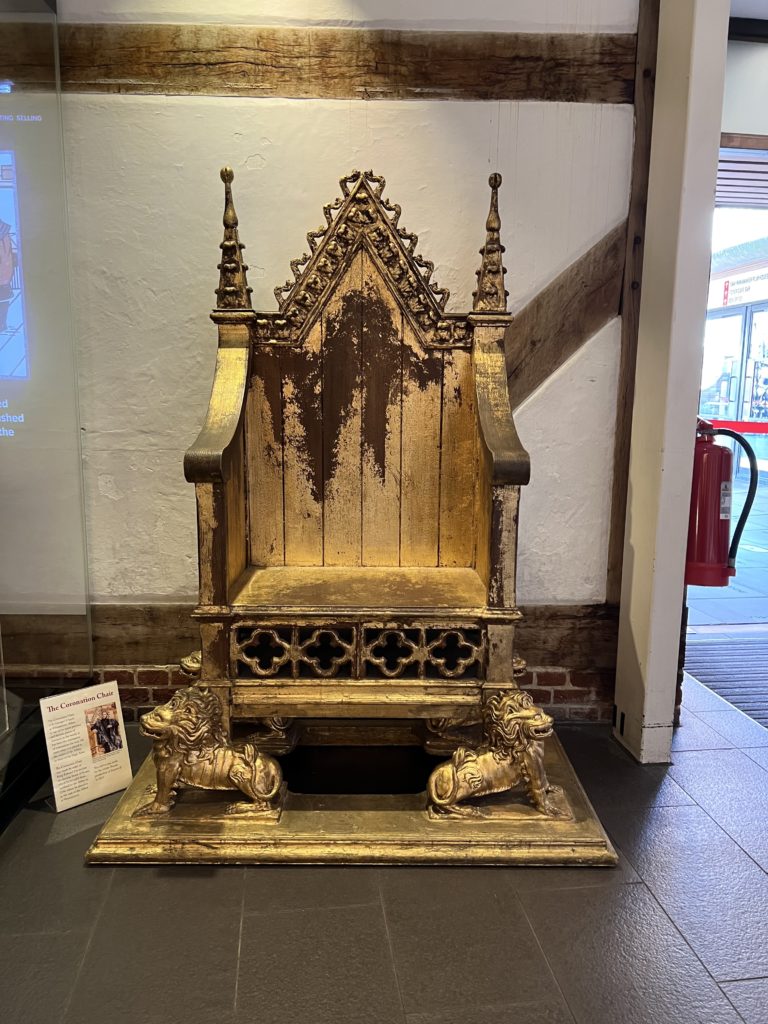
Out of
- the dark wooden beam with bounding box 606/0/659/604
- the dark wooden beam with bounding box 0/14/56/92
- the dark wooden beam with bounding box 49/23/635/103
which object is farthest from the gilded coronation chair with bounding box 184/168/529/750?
the dark wooden beam with bounding box 0/14/56/92

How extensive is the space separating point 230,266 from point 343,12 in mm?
1157

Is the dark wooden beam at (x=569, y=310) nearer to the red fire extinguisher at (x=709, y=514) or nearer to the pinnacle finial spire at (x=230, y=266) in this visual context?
the red fire extinguisher at (x=709, y=514)

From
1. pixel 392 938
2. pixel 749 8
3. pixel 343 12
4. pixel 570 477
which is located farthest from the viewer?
pixel 749 8

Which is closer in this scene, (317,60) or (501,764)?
(501,764)

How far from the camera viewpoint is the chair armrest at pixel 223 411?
196 centimetres

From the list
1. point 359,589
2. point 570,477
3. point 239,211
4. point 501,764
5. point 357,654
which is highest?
point 239,211

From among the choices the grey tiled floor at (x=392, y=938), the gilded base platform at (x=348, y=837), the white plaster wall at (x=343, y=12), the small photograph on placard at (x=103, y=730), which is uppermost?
the white plaster wall at (x=343, y=12)

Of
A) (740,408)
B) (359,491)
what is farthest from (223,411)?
(740,408)

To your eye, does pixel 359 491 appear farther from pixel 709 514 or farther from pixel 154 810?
pixel 709 514

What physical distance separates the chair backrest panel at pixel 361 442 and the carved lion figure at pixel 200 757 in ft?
2.07

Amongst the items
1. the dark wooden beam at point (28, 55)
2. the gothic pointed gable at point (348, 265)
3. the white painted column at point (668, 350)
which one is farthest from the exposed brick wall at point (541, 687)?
the dark wooden beam at point (28, 55)

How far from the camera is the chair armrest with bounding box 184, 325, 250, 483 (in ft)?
6.43

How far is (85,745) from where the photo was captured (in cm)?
230

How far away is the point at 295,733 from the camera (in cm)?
246
